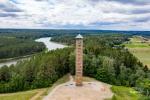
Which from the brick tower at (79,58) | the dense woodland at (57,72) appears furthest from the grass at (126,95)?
the brick tower at (79,58)

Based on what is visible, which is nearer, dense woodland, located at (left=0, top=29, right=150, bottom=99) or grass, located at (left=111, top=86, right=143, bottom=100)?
grass, located at (left=111, top=86, right=143, bottom=100)

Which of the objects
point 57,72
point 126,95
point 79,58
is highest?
point 79,58

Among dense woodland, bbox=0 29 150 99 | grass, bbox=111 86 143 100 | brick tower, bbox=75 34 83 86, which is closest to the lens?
grass, bbox=111 86 143 100

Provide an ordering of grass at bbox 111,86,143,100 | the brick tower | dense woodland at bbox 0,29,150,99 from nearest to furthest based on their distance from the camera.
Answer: grass at bbox 111,86,143,100
the brick tower
dense woodland at bbox 0,29,150,99

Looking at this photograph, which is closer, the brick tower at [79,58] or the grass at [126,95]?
the grass at [126,95]

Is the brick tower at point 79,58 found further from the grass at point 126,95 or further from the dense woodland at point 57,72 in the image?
the dense woodland at point 57,72

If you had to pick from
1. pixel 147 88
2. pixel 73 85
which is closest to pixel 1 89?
pixel 73 85

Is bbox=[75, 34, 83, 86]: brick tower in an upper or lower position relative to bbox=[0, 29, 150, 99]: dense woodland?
upper

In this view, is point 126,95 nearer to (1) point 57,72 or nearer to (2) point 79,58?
(2) point 79,58

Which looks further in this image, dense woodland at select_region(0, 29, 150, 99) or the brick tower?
dense woodland at select_region(0, 29, 150, 99)

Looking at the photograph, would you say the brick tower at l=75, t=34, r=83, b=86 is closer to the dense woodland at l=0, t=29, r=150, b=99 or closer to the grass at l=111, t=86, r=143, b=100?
the grass at l=111, t=86, r=143, b=100

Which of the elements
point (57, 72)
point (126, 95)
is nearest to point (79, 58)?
point (126, 95)

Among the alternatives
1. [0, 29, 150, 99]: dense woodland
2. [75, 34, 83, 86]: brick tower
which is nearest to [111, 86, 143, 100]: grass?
[0, 29, 150, 99]: dense woodland
